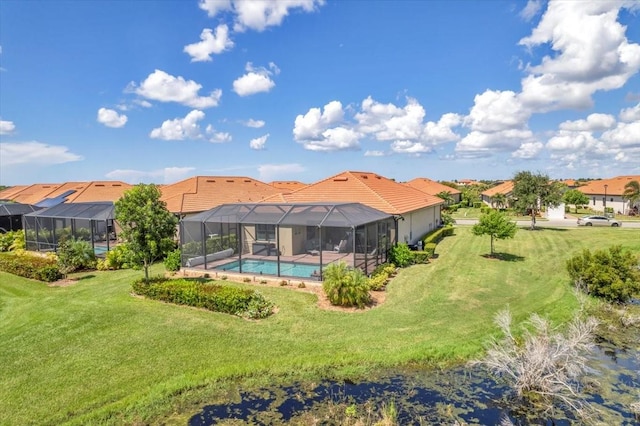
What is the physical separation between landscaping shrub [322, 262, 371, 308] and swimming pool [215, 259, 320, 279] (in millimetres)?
3105

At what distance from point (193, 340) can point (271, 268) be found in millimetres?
7778

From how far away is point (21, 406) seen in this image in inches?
333

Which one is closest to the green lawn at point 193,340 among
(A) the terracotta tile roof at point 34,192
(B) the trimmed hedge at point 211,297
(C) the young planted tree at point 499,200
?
(B) the trimmed hedge at point 211,297

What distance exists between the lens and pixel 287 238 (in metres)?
21.6

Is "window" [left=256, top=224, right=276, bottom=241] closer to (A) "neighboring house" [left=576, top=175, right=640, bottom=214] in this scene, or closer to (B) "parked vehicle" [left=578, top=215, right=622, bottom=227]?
(B) "parked vehicle" [left=578, top=215, right=622, bottom=227]

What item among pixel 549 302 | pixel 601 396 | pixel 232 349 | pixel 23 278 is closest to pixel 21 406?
pixel 232 349

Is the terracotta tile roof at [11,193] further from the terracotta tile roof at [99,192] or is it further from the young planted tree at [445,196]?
the young planted tree at [445,196]

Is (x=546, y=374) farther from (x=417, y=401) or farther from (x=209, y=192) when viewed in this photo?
(x=209, y=192)

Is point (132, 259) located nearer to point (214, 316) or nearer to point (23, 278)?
point (214, 316)

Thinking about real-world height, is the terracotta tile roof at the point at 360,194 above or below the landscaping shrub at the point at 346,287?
above

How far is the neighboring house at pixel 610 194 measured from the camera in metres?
50.5

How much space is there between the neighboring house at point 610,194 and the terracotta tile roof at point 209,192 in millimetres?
46556

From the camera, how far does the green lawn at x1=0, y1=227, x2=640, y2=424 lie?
8.87 m

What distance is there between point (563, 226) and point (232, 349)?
127 feet
